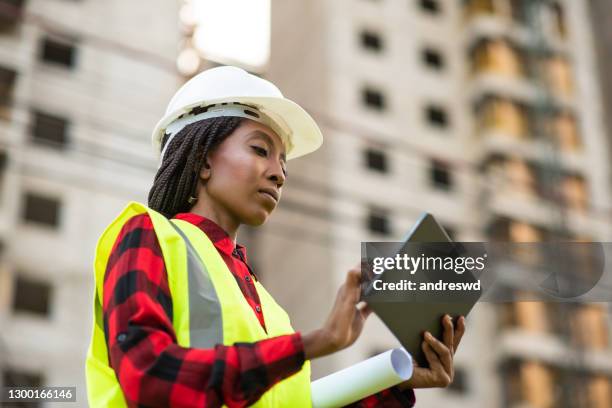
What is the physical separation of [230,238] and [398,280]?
2.78 feet

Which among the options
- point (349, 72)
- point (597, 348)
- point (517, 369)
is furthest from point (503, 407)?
point (349, 72)

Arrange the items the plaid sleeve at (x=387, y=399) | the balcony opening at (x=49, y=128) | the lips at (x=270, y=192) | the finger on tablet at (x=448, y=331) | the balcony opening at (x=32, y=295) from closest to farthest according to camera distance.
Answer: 1. the finger on tablet at (x=448, y=331)
2. the plaid sleeve at (x=387, y=399)
3. the lips at (x=270, y=192)
4. the balcony opening at (x=32, y=295)
5. the balcony opening at (x=49, y=128)

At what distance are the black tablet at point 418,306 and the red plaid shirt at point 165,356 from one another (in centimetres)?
22

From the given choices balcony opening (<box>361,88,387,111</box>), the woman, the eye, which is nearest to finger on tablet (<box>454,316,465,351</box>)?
the woman

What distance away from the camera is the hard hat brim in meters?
3.34

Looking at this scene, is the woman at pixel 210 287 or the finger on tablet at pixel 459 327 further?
the finger on tablet at pixel 459 327

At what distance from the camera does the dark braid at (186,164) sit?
10.8 ft

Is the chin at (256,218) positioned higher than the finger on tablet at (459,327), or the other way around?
the chin at (256,218)

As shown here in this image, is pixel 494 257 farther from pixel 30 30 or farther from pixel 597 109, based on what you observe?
pixel 597 109

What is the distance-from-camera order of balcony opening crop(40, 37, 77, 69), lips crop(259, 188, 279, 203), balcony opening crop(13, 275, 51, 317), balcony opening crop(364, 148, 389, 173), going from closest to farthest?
lips crop(259, 188, 279, 203), balcony opening crop(13, 275, 51, 317), balcony opening crop(40, 37, 77, 69), balcony opening crop(364, 148, 389, 173)

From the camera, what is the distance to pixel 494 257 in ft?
9.47

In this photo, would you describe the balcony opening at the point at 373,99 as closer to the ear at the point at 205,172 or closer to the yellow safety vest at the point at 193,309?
the ear at the point at 205,172

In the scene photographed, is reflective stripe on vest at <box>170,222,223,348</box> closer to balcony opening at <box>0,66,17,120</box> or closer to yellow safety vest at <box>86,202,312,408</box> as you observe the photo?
yellow safety vest at <box>86,202,312,408</box>

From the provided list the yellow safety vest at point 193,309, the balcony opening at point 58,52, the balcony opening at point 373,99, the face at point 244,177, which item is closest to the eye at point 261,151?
the face at point 244,177
